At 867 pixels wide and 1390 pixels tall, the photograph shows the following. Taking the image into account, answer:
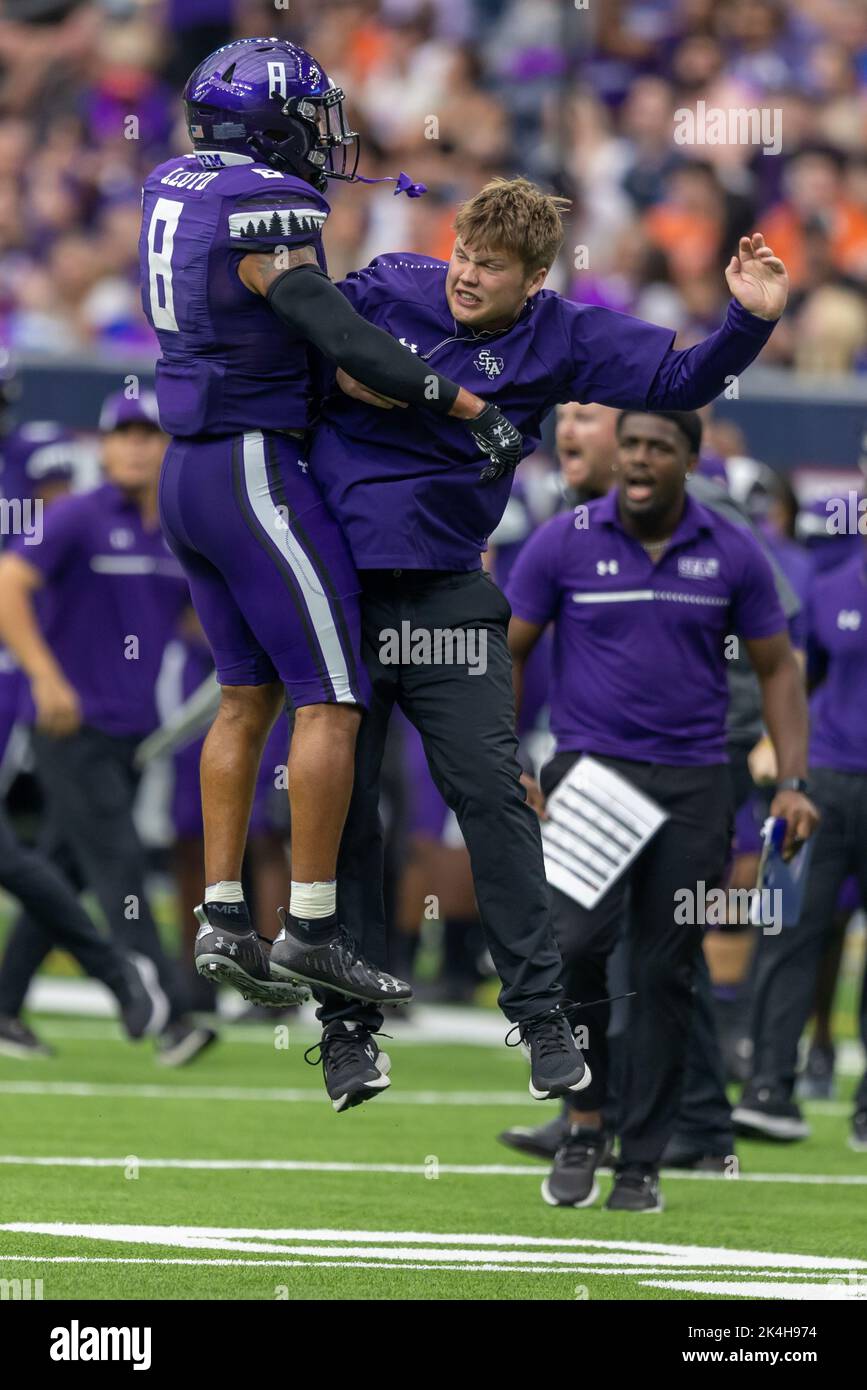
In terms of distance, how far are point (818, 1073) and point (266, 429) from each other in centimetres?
563

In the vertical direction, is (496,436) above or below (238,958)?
above

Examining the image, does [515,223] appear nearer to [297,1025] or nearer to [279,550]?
[279,550]

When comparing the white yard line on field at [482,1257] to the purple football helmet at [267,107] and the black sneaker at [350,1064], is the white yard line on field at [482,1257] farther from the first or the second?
the purple football helmet at [267,107]

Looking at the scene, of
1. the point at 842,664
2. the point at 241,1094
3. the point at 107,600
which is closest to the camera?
the point at 842,664

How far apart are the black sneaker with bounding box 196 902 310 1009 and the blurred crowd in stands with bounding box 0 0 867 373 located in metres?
8.65

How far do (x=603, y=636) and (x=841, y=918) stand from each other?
3.16 metres

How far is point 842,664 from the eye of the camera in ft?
33.2

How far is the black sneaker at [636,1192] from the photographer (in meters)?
7.92

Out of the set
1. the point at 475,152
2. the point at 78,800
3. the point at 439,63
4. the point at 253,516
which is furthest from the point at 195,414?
the point at 439,63

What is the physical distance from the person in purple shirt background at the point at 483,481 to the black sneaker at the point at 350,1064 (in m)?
0.02

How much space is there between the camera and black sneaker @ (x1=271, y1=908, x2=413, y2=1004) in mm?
6480

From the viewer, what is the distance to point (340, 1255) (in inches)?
262

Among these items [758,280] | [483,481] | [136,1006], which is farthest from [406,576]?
[136,1006]
